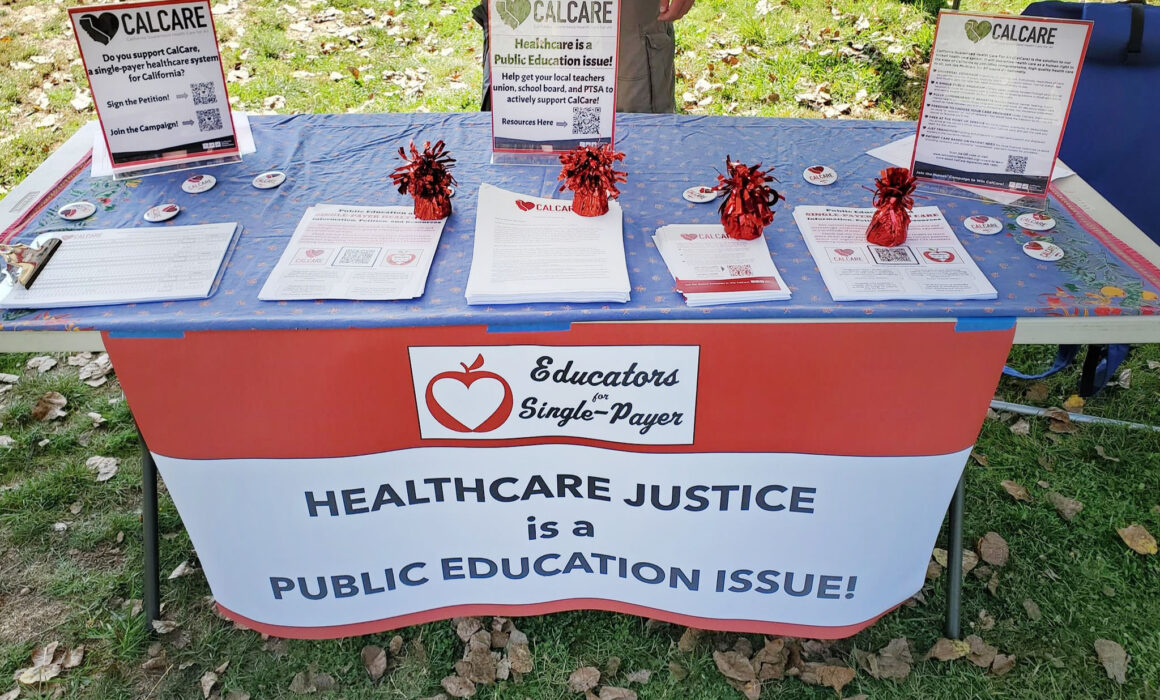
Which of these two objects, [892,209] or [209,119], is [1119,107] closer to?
[892,209]

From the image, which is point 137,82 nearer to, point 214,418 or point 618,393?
Result: point 214,418

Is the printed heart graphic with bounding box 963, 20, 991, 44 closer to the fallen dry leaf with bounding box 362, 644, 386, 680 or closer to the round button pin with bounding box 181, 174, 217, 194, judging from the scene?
the round button pin with bounding box 181, 174, 217, 194

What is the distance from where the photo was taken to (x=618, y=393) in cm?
160

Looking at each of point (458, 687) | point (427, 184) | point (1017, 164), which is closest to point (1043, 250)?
point (1017, 164)

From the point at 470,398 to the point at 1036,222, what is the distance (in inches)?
48.6

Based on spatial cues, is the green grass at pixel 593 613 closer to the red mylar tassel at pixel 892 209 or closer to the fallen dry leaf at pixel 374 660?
the fallen dry leaf at pixel 374 660

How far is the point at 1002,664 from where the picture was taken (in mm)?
1938

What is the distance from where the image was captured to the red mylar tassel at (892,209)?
1600 mm

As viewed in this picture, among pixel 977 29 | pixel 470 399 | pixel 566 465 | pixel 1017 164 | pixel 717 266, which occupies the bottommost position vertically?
pixel 566 465

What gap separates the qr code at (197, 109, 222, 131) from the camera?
192cm

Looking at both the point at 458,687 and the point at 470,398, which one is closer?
the point at 470,398

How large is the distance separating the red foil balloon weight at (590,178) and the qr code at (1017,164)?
86 cm

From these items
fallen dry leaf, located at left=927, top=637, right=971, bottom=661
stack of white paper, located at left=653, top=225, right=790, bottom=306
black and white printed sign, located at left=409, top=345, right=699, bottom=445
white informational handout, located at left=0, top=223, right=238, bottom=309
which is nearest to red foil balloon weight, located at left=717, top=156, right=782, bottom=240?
stack of white paper, located at left=653, top=225, right=790, bottom=306

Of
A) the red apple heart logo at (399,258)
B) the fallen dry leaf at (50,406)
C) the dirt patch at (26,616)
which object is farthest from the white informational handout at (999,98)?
the fallen dry leaf at (50,406)
